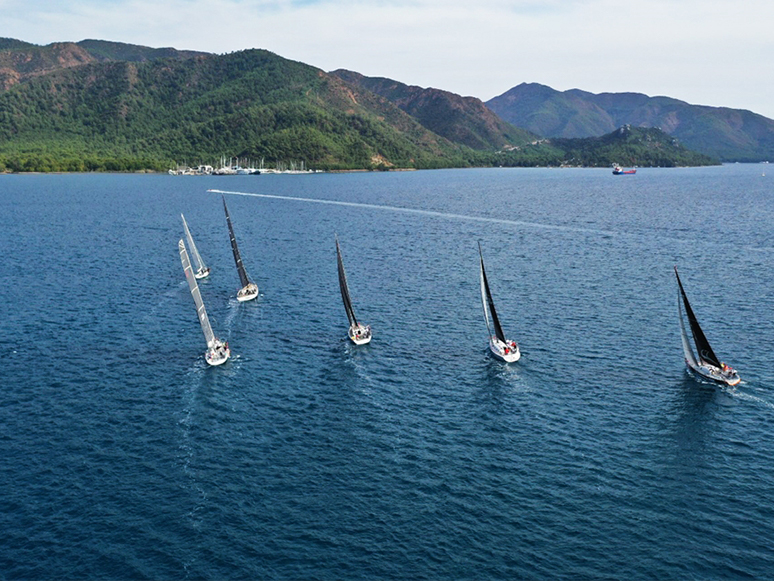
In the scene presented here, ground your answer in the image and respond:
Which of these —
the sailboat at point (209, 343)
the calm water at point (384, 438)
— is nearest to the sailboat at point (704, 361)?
the calm water at point (384, 438)

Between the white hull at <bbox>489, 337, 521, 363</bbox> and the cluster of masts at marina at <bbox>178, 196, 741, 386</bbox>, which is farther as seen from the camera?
the white hull at <bbox>489, 337, 521, 363</bbox>

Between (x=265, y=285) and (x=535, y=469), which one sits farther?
(x=265, y=285)

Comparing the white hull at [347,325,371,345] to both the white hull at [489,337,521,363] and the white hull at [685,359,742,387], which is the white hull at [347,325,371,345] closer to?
the white hull at [489,337,521,363]

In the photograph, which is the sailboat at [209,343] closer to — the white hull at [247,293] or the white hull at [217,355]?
the white hull at [217,355]

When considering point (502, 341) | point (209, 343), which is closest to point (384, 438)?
point (502, 341)

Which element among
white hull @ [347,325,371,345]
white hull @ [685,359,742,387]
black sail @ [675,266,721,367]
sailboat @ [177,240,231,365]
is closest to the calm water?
white hull @ [347,325,371,345]

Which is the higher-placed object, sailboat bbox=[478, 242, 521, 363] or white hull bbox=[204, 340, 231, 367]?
sailboat bbox=[478, 242, 521, 363]

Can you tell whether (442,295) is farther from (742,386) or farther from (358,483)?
(358,483)

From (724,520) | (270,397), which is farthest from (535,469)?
(270,397)
